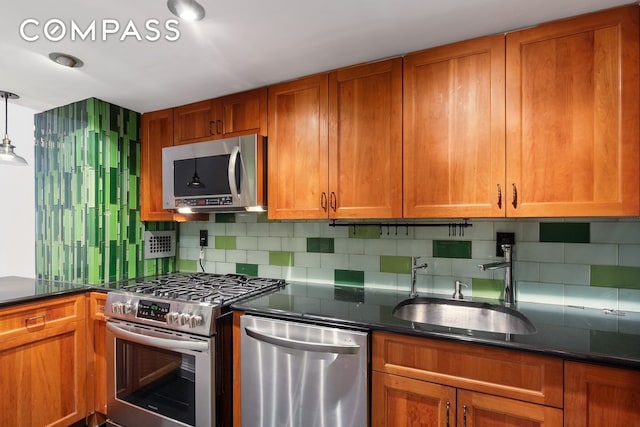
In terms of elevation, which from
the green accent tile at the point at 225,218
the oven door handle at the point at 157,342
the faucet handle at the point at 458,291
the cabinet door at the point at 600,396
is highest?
the green accent tile at the point at 225,218

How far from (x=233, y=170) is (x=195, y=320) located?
0.85m

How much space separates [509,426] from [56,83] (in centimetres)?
281

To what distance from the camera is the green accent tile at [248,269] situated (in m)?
2.43

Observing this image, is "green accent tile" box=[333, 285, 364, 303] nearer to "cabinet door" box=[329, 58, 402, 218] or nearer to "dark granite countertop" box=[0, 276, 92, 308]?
"cabinet door" box=[329, 58, 402, 218]

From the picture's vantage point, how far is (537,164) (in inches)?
53.9

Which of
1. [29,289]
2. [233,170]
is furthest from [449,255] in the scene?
[29,289]

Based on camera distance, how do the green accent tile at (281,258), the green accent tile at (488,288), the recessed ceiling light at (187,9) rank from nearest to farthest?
the recessed ceiling light at (187,9) < the green accent tile at (488,288) < the green accent tile at (281,258)

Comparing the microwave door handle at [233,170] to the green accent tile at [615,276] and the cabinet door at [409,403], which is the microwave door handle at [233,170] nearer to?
the cabinet door at [409,403]

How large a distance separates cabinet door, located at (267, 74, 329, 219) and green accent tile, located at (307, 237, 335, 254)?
0.35 meters

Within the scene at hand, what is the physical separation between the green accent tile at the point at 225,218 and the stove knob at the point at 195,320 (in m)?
0.99

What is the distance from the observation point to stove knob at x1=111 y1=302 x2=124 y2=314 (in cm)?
187

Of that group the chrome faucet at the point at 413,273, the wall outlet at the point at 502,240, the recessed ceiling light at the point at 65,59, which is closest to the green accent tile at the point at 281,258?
the chrome faucet at the point at 413,273

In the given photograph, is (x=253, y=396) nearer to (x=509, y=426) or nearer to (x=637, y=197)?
(x=509, y=426)

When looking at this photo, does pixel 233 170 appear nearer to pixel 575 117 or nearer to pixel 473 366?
pixel 473 366
